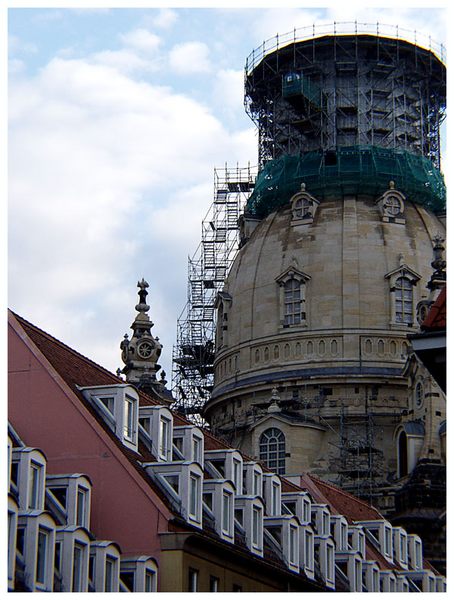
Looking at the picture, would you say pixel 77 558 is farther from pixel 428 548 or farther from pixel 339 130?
pixel 339 130

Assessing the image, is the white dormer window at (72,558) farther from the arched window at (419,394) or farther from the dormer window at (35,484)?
the arched window at (419,394)

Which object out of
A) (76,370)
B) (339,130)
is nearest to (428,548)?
(339,130)

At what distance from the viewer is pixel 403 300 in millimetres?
92000

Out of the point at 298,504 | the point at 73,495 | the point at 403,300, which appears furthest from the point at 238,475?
the point at 403,300

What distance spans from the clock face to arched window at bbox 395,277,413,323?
14597mm

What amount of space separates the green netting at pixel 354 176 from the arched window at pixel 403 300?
263 inches

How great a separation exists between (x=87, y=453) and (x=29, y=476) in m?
5.06

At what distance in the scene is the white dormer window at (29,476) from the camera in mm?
33781

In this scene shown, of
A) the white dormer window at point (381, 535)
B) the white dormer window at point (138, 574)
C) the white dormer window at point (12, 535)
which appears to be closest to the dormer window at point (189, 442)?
the white dormer window at point (138, 574)

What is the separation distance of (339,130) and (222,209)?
13931mm

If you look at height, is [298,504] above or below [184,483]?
above

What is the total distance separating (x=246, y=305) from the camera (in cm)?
9538

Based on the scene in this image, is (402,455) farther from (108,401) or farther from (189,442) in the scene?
(108,401)

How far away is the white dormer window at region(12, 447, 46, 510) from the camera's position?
111 ft
